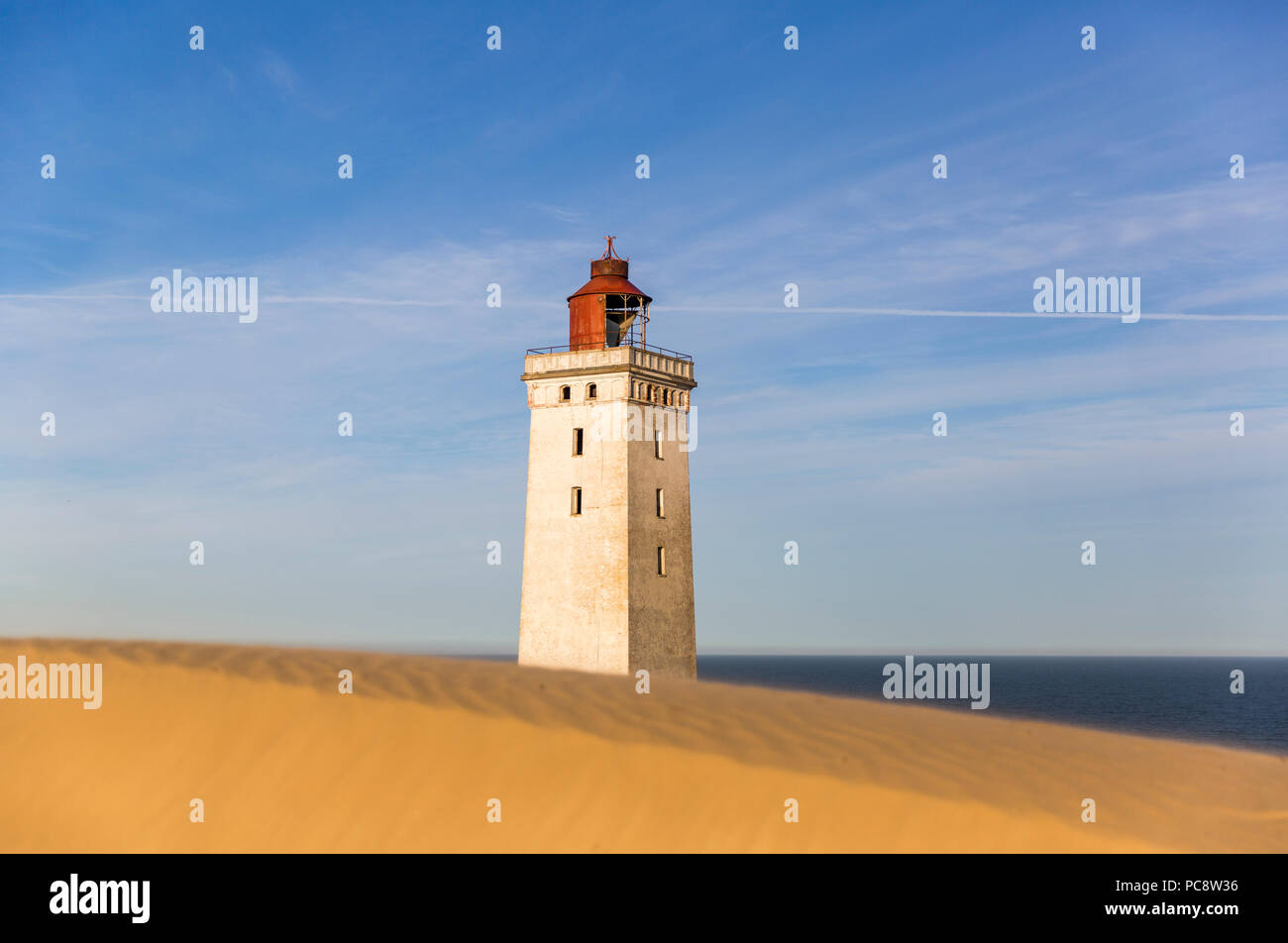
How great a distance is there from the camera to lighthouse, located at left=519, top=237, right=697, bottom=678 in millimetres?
37438

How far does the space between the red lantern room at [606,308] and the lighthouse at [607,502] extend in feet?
0.15

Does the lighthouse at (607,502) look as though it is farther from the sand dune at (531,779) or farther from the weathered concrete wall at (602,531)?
the sand dune at (531,779)

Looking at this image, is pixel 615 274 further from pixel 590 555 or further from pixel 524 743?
pixel 524 743

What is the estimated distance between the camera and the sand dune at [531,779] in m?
19.8

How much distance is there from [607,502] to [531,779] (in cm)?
1695

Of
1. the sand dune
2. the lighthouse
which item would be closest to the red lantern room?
the lighthouse

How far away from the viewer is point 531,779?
2136cm

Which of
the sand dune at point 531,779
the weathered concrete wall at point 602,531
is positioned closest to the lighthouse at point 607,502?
the weathered concrete wall at point 602,531

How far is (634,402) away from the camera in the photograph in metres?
38.6

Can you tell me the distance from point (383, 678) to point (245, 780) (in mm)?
5709

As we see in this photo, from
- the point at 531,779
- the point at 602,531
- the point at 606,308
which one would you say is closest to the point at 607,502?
the point at 602,531
